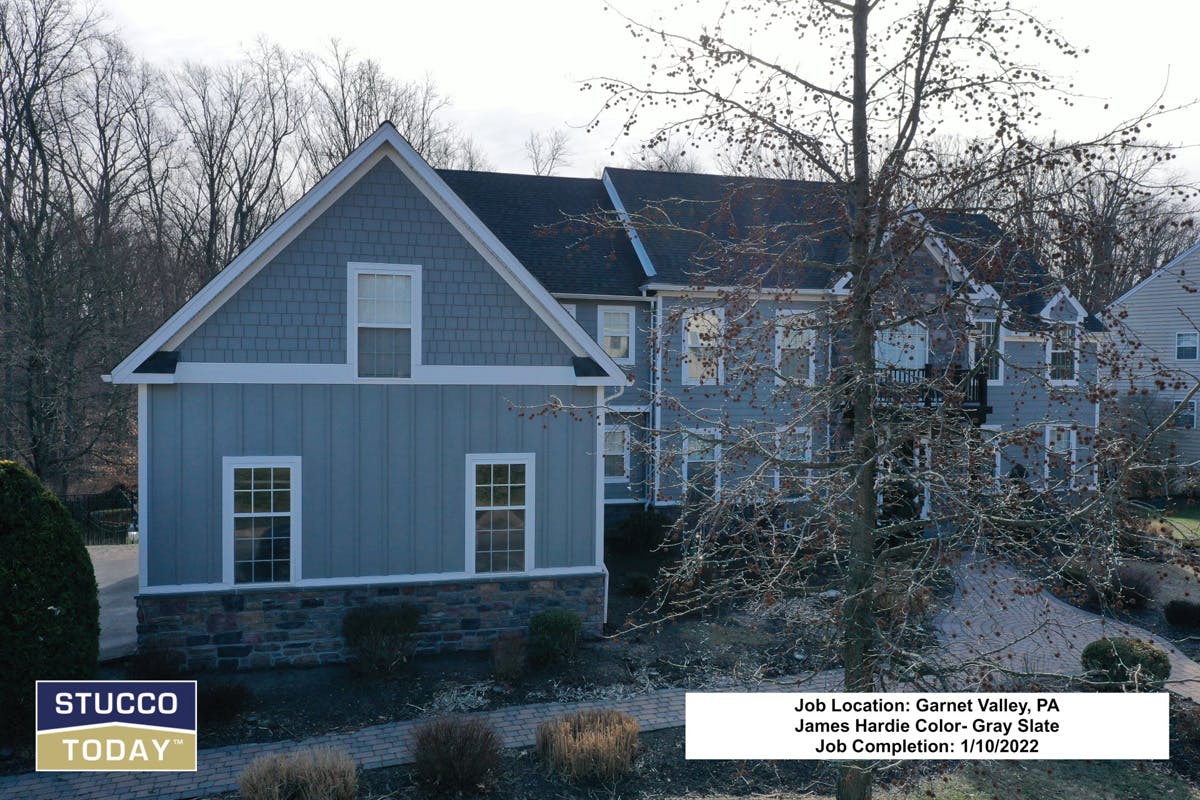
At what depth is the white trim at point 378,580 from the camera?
11.0m

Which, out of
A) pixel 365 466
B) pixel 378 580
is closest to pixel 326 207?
pixel 365 466

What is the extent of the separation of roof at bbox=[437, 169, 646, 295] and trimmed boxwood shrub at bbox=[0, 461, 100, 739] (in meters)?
11.0

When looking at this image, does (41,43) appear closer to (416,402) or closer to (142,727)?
(416,402)

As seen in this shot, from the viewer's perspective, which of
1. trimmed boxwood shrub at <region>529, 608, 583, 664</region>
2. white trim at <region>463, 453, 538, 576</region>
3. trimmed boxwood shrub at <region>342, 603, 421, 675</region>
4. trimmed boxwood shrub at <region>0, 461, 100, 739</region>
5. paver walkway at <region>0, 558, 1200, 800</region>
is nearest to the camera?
paver walkway at <region>0, 558, 1200, 800</region>

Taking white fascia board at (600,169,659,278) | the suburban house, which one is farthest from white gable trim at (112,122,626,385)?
white fascia board at (600,169,659,278)

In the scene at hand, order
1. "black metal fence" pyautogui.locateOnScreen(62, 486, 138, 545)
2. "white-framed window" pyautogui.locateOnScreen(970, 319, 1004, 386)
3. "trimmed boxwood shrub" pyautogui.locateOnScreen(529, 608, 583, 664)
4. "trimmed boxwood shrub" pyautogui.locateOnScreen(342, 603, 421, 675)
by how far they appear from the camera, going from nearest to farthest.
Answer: "white-framed window" pyautogui.locateOnScreen(970, 319, 1004, 386) → "trimmed boxwood shrub" pyautogui.locateOnScreen(342, 603, 421, 675) → "trimmed boxwood shrub" pyautogui.locateOnScreen(529, 608, 583, 664) → "black metal fence" pyautogui.locateOnScreen(62, 486, 138, 545)

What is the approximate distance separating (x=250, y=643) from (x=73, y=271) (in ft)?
54.4

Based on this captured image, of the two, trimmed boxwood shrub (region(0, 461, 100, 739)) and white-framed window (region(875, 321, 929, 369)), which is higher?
white-framed window (region(875, 321, 929, 369))

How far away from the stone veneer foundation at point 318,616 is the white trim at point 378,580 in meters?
0.04

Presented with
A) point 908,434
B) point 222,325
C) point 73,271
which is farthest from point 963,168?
point 73,271

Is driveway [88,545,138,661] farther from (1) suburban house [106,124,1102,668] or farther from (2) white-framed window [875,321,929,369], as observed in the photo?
(2) white-framed window [875,321,929,369]

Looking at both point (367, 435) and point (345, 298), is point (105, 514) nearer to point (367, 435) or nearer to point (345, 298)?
point (367, 435)

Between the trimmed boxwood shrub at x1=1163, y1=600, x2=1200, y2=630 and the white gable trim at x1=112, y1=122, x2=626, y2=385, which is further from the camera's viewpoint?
the trimmed boxwood shrub at x1=1163, y1=600, x2=1200, y2=630

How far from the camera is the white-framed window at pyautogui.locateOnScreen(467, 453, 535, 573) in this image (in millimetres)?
11969
